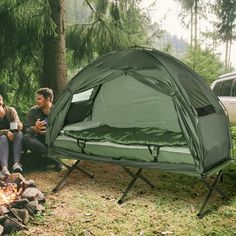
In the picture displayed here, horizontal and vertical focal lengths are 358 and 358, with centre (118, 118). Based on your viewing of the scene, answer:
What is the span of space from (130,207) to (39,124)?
2054 millimetres

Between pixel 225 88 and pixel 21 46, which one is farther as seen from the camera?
pixel 225 88

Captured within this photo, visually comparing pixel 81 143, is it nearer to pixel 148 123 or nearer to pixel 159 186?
pixel 159 186

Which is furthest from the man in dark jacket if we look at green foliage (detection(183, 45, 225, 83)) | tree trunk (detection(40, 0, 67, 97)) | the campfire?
green foliage (detection(183, 45, 225, 83))

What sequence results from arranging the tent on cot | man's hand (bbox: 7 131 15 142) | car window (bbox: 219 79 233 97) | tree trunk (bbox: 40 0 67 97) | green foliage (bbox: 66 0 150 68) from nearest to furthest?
the tent on cot, man's hand (bbox: 7 131 15 142), tree trunk (bbox: 40 0 67 97), green foliage (bbox: 66 0 150 68), car window (bbox: 219 79 233 97)

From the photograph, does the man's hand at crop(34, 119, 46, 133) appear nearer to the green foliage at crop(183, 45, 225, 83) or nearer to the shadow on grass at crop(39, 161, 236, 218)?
the shadow on grass at crop(39, 161, 236, 218)

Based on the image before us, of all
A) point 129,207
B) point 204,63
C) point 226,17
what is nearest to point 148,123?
point 129,207

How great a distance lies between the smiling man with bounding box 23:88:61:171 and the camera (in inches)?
218

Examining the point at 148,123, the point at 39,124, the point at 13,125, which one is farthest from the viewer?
the point at 148,123

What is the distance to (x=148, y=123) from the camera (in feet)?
20.9

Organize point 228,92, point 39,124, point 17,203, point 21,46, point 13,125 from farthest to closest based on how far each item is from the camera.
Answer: point 228,92 → point 21,46 → point 39,124 → point 13,125 → point 17,203

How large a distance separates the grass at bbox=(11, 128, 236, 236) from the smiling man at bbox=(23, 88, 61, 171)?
1.41 feet

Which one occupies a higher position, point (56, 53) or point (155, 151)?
point (56, 53)

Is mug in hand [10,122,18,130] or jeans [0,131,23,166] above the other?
mug in hand [10,122,18,130]

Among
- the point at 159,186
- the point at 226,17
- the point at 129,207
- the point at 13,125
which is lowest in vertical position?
the point at 159,186
